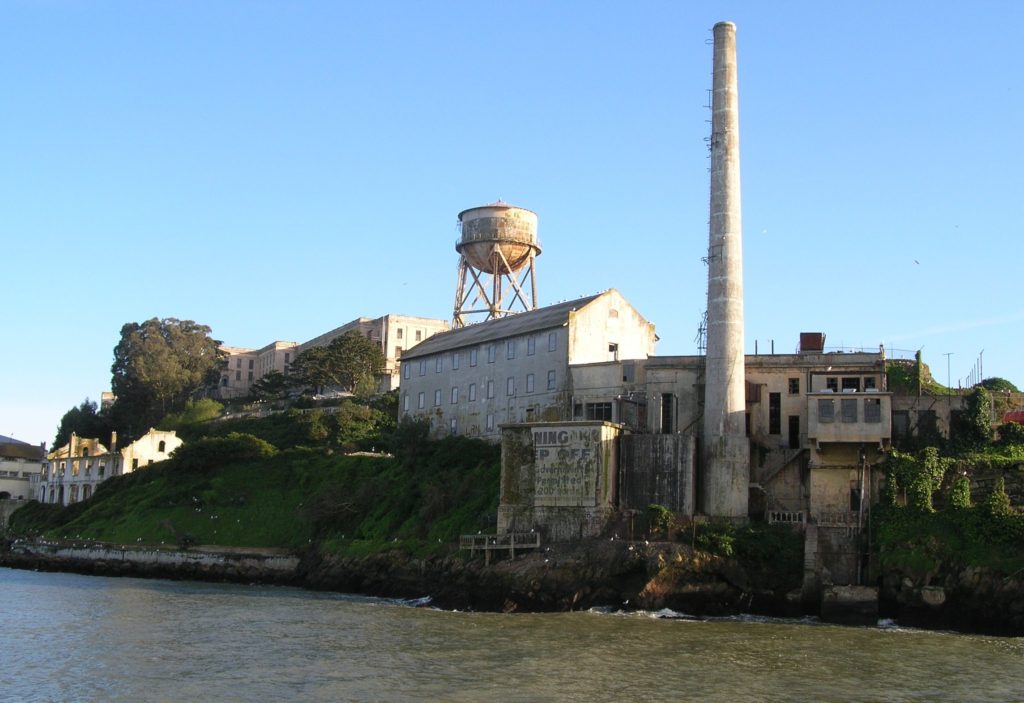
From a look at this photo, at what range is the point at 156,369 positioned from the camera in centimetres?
10206

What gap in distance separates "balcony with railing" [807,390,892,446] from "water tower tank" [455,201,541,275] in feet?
101

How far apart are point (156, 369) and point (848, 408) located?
69628mm

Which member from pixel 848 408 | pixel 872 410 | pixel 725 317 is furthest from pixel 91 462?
pixel 872 410

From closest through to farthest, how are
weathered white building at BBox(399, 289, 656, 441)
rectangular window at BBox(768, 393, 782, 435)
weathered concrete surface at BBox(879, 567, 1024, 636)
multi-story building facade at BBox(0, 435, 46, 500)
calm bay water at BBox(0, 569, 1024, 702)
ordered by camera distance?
1. calm bay water at BBox(0, 569, 1024, 702)
2. weathered concrete surface at BBox(879, 567, 1024, 636)
3. rectangular window at BBox(768, 393, 782, 435)
4. weathered white building at BBox(399, 289, 656, 441)
5. multi-story building facade at BBox(0, 435, 46, 500)

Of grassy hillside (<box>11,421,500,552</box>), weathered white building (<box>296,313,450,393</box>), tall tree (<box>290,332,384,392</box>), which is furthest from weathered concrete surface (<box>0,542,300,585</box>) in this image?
weathered white building (<box>296,313,450,393</box>)

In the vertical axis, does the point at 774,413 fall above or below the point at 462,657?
above

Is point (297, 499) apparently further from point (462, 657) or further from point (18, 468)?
point (18, 468)

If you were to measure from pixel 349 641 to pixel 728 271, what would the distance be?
24.0 metres

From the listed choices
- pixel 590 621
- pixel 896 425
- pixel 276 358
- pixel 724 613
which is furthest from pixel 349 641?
pixel 276 358

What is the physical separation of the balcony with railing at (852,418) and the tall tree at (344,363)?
51753 mm

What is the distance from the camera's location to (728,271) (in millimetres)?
51188

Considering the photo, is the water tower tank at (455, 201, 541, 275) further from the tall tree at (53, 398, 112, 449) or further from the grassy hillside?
the tall tree at (53, 398, 112, 449)

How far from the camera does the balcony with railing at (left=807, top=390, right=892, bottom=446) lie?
48.3 metres

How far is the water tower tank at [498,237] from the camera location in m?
75.4
